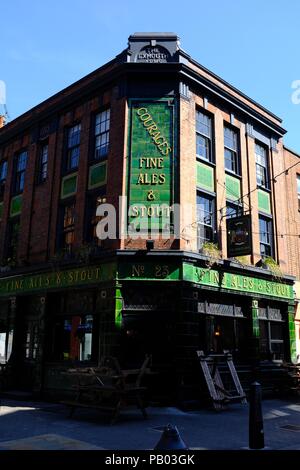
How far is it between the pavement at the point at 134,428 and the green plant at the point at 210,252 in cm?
426

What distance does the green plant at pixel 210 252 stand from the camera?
13.6 metres

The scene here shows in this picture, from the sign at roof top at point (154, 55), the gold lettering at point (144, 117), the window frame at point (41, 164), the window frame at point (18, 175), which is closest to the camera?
the gold lettering at point (144, 117)

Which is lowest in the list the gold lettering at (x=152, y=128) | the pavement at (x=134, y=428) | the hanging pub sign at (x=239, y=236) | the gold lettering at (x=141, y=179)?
the pavement at (x=134, y=428)

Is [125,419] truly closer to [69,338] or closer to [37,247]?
[69,338]

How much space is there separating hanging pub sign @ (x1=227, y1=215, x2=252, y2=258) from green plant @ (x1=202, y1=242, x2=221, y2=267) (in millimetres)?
582

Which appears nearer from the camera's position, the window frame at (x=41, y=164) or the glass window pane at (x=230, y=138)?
the glass window pane at (x=230, y=138)

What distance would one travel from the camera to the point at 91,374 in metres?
10.4

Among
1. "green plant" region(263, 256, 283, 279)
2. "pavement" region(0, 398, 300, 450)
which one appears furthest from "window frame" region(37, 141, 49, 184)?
"green plant" region(263, 256, 283, 279)

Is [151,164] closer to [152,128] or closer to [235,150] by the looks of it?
[152,128]

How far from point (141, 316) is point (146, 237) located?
7.76ft

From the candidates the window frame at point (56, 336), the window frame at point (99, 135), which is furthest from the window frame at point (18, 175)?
the window frame at point (56, 336)

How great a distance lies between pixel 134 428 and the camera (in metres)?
8.95

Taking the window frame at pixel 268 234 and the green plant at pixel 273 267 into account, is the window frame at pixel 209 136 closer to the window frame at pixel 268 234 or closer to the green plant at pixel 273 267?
the window frame at pixel 268 234
